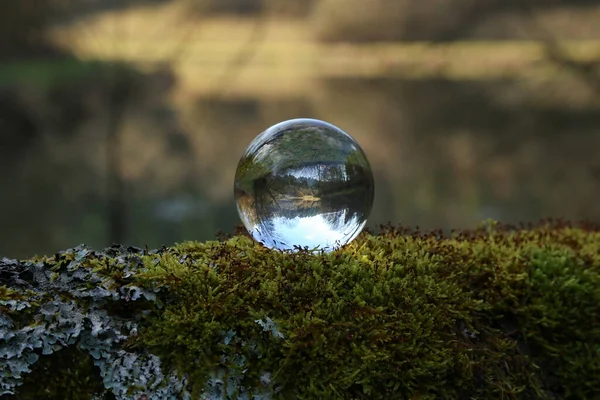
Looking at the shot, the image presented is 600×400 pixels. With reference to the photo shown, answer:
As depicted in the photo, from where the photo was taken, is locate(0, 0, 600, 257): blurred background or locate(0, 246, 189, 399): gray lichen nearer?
locate(0, 246, 189, 399): gray lichen

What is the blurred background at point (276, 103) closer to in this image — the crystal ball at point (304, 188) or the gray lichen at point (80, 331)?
the crystal ball at point (304, 188)

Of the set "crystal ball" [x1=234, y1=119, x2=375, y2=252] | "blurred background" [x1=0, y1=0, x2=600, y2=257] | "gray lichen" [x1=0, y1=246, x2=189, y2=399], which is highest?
"blurred background" [x1=0, y1=0, x2=600, y2=257]

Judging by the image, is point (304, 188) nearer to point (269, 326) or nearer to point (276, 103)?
point (269, 326)

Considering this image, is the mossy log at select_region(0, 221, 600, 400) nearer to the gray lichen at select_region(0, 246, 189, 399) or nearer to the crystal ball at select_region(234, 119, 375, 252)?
the gray lichen at select_region(0, 246, 189, 399)

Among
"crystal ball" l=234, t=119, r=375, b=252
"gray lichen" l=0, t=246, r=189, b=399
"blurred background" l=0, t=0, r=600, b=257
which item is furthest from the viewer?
"blurred background" l=0, t=0, r=600, b=257

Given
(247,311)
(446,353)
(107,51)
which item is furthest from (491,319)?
(107,51)

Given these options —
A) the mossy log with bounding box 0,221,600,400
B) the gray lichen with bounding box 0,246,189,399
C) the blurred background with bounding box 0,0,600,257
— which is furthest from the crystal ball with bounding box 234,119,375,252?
the blurred background with bounding box 0,0,600,257
